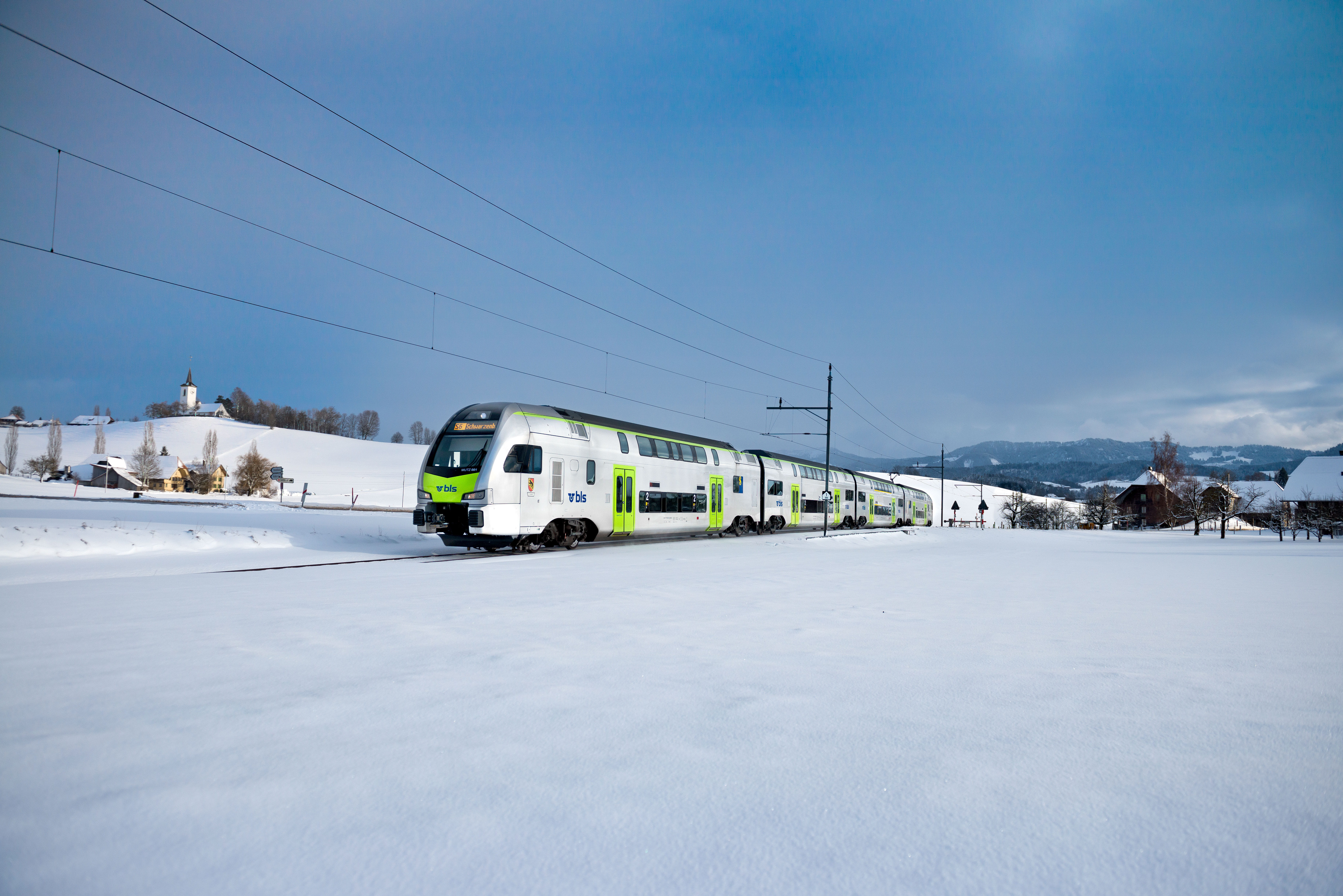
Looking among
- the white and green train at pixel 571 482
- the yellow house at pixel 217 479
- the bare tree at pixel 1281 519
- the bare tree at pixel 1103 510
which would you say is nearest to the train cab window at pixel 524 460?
the white and green train at pixel 571 482

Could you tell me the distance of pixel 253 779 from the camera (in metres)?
3.25

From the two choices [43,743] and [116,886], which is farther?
[43,743]

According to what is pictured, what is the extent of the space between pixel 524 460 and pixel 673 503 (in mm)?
8060

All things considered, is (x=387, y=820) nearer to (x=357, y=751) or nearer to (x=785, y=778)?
(x=357, y=751)

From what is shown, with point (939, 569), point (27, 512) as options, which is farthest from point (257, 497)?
point (939, 569)

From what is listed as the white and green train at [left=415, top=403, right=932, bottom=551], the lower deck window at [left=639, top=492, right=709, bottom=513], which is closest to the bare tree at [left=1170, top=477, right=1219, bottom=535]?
the white and green train at [left=415, top=403, right=932, bottom=551]

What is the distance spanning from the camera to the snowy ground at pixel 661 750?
8.38ft

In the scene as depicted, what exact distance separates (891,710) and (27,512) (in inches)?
1383

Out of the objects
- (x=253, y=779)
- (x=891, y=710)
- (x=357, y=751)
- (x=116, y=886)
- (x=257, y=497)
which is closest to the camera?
(x=116, y=886)

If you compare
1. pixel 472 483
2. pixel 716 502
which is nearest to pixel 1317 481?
pixel 716 502

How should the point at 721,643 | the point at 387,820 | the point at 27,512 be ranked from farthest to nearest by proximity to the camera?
the point at 27,512
the point at 721,643
the point at 387,820

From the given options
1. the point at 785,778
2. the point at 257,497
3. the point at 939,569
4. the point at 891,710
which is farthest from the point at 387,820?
the point at 257,497

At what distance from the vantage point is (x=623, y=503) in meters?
22.7

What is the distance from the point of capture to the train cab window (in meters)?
18.2
